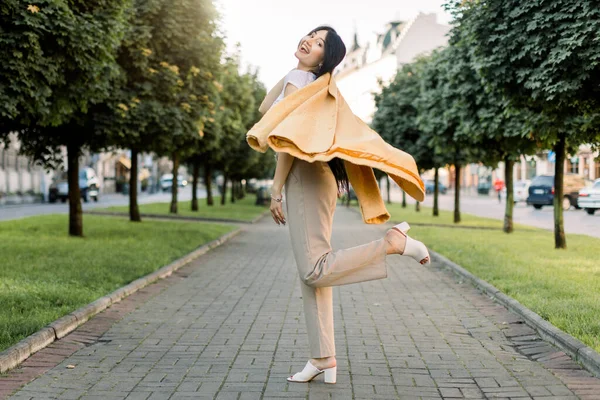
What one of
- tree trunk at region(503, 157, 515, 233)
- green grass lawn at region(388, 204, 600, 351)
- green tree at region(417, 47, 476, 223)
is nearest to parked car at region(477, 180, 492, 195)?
green tree at region(417, 47, 476, 223)

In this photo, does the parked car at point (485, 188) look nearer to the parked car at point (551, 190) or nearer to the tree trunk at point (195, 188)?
the parked car at point (551, 190)

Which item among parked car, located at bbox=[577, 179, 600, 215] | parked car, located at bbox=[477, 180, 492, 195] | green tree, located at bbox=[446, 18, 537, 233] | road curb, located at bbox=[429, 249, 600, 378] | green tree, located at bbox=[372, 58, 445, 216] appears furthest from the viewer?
parked car, located at bbox=[477, 180, 492, 195]

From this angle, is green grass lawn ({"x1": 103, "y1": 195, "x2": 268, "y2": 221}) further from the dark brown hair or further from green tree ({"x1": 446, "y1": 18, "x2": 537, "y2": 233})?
the dark brown hair

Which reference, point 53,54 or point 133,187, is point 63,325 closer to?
point 53,54

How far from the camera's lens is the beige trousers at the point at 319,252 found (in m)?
4.49

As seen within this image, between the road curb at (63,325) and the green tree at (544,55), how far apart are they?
5488 millimetres

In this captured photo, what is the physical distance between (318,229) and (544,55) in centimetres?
637

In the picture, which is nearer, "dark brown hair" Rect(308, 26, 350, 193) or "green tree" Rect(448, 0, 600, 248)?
"dark brown hair" Rect(308, 26, 350, 193)

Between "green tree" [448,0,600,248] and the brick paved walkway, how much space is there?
109 inches

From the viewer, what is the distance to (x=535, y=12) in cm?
976

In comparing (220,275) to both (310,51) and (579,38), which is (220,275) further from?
(310,51)

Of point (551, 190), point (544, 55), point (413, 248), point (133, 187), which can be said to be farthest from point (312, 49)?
point (551, 190)

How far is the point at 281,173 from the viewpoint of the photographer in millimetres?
4586

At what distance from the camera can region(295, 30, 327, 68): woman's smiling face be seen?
467 centimetres
